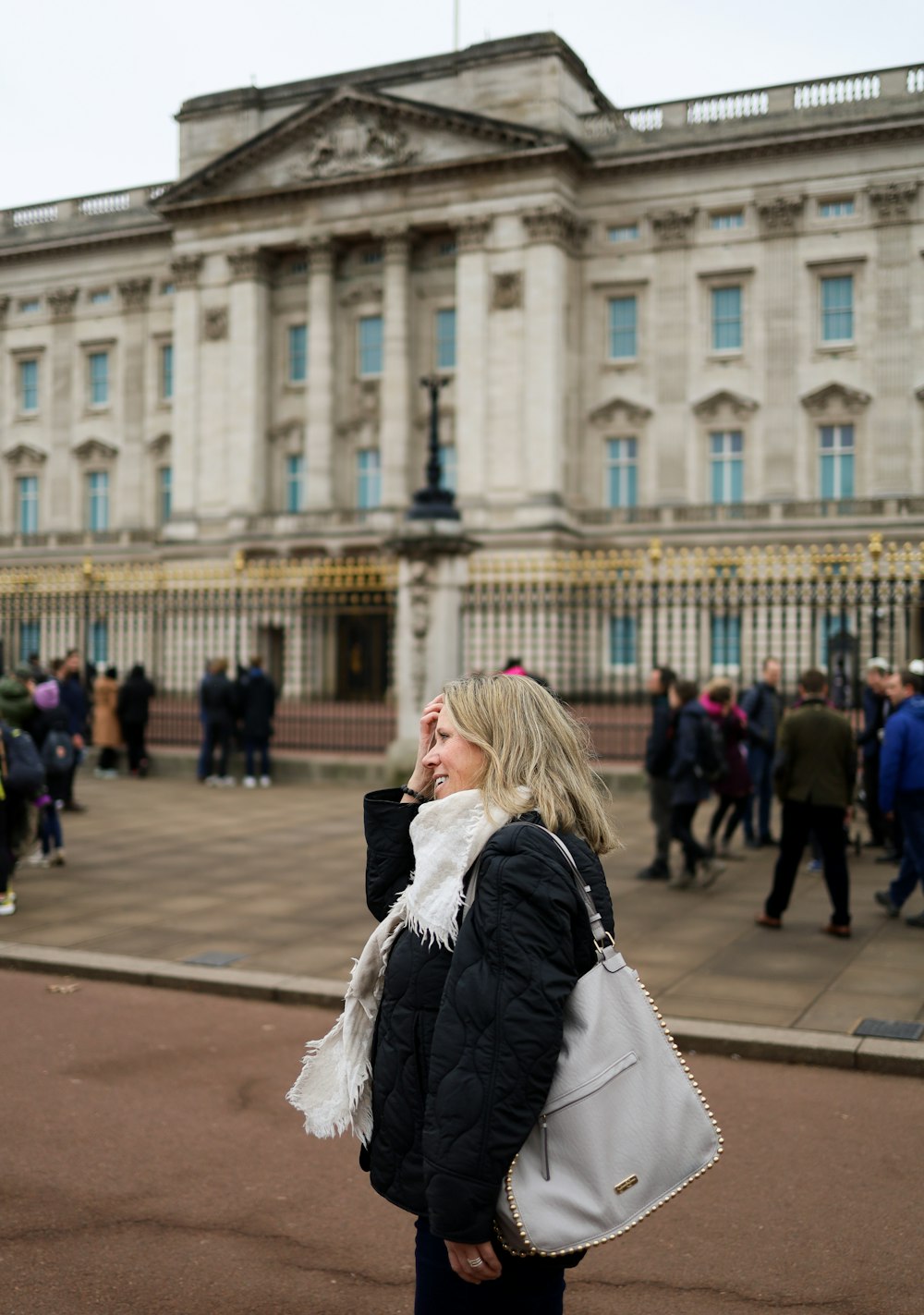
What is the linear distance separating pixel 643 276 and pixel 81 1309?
41912 mm

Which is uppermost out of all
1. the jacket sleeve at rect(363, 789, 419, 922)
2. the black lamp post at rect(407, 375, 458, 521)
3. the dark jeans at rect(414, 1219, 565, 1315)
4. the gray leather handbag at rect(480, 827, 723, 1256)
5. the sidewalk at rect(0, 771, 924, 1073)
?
the black lamp post at rect(407, 375, 458, 521)

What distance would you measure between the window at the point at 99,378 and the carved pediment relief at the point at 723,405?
23885 millimetres

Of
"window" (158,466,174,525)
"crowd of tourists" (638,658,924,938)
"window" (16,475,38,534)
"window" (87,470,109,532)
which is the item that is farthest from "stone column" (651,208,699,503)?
"crowd of tourists" (638,658,924,938)

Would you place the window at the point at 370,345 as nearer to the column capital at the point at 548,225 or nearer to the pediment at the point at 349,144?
the pediment at the point at 349,144

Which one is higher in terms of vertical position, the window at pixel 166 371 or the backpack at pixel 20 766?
the window at pixel 166 371

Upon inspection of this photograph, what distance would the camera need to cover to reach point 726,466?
42.4m

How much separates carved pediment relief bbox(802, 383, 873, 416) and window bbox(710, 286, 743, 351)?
2.95 meters

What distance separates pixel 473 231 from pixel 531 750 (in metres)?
42.2

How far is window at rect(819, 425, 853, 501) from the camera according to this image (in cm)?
4088

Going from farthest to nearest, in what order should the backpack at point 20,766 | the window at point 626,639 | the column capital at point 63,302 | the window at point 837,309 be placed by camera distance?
the column capital at point 63,302
the window at point 837,309
the window at point 626,639
the backpack at point 20,766

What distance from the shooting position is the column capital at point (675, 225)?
42.0 meters

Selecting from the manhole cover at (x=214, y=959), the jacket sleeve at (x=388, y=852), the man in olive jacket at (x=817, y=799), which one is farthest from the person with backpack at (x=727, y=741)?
the jacket sleeve at (x=388, y=852)

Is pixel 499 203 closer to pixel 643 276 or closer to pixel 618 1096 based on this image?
pixel 643 276

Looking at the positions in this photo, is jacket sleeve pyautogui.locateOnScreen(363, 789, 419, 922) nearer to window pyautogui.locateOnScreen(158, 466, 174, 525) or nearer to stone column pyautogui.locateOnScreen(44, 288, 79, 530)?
window pyautogui.locateOnScreen(158, 466, 174, 525)
